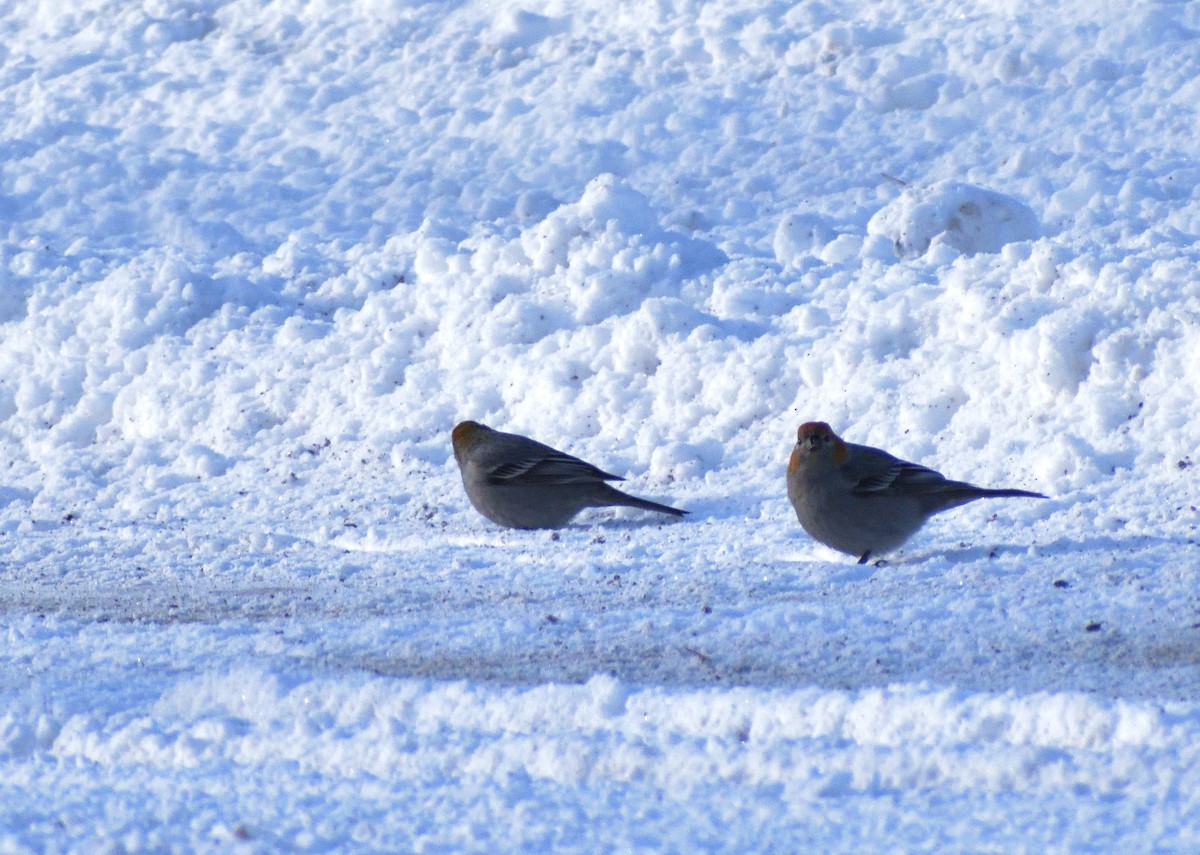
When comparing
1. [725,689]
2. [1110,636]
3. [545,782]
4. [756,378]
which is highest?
[545,782]

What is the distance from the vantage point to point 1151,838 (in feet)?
10.2

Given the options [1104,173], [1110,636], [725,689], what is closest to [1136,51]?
[1104,173]

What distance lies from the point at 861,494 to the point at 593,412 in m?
2.99

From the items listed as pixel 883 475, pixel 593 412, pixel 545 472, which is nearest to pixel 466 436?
pixel 545 472

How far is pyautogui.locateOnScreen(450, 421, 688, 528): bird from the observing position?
8.34m

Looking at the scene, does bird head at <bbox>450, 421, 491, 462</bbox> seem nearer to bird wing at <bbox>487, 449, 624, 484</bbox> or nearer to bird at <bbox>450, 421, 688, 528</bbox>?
bird at <bbox>450, 421, 688, 528</bbox>

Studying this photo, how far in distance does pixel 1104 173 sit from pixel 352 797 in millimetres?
8951

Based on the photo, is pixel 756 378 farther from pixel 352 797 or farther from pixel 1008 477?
pixel 352 797

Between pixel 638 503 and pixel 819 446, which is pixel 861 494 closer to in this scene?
pixel 819 446

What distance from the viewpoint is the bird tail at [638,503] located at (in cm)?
815

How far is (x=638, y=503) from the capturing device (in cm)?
830

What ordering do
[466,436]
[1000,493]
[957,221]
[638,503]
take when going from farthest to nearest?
[957,221] < [466,436] < [638,503] < [1000,493]

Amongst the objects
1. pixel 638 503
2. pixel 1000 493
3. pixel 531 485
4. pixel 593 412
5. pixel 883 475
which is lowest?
pixel 593 412

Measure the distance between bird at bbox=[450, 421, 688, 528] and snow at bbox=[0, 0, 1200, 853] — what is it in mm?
188
